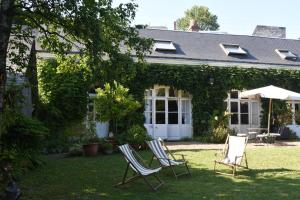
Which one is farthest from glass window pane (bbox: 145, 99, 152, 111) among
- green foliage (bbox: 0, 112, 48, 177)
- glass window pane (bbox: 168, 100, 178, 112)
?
green foliage (bbox: 0, 112, 48, 177)

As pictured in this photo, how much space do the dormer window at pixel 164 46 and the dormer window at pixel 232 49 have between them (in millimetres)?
2973

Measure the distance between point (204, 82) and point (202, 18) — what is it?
117 ft

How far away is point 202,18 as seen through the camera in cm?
5441

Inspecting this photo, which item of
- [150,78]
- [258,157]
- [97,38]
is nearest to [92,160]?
[258,157]

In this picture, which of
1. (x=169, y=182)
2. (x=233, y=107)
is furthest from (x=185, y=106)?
(x=169, y=182)

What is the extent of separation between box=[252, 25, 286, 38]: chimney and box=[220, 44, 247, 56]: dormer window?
7.75 meters

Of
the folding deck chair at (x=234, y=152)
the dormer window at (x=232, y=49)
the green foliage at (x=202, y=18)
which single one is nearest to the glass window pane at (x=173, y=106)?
the dormer window at (x=232, y=49)

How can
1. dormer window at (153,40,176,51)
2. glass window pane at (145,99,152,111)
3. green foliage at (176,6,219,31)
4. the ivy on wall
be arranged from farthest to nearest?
green foliage at (176,6,219,31)
dormer window at (153,40,176,51)
glass window pane at (145,99,152,111)
the ivy on wall

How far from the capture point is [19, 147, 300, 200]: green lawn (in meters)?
7.13

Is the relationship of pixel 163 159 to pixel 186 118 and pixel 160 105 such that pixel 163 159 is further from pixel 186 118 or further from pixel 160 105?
pixel 186 118

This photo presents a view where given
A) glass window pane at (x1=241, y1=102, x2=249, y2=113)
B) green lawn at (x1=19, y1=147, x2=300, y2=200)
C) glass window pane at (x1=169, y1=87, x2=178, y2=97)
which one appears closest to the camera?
green lawn at (x1=19, y1=147, x2=300, y2=200)

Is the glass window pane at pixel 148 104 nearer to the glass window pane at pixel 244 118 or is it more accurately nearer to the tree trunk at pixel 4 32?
the glass window pane at pixel 244 118

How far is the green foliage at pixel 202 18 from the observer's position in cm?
5428

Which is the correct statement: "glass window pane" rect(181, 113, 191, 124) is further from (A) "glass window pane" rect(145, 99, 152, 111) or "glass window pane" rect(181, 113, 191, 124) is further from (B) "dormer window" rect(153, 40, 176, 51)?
(B) "dormer window" rect(153, 40, 176, 51)
